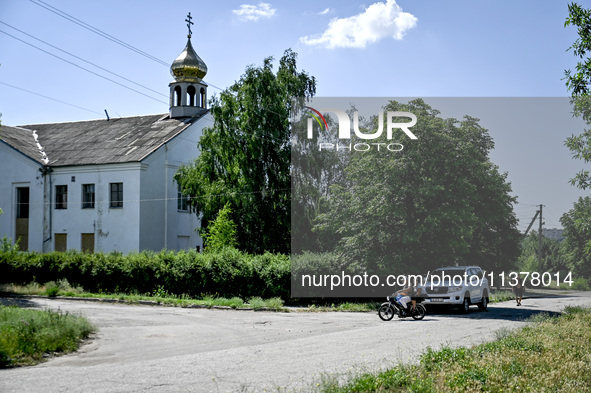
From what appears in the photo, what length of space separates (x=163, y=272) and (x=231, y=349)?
662 inches

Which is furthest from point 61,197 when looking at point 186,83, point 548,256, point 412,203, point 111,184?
point 548,256

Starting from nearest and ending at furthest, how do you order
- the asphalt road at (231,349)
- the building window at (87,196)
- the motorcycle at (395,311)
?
1. the asphalt road at (231,349)
2. the motorcycle at (395,311)
3. the building window at (87,196)

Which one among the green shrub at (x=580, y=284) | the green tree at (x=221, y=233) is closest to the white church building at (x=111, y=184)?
the green tree at (x=221, y=233)

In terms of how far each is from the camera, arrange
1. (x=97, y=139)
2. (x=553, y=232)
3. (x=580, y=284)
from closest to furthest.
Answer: (x=97, y=139) → (x=580, y=284) → (x=553, y=232)

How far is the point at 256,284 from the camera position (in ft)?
85.7

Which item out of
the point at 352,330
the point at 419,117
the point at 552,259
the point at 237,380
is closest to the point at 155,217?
the point at 419,117

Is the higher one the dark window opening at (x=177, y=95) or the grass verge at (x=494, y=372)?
the dark window opening at (x=177, y=95)

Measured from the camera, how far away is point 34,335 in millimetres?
11703

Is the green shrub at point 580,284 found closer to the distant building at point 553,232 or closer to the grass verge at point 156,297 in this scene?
the distant building at point 553,232

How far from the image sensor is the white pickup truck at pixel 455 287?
2267 centimetres

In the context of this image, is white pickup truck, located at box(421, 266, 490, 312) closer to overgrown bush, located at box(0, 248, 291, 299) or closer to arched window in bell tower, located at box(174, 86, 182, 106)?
overgrown bush, located at box(0, 248, 291, 299)

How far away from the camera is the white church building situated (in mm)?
41094

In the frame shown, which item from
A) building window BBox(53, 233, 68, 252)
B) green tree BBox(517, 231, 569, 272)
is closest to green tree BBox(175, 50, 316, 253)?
building window BBox(53, 233, 68, 252)

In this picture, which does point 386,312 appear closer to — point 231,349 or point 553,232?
point 231,349
